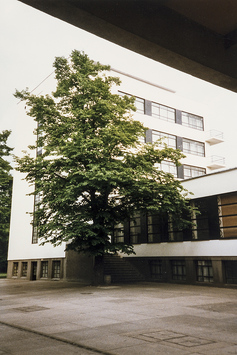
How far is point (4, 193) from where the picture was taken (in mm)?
42781

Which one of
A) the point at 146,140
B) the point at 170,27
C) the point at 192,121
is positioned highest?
the point at 192,121

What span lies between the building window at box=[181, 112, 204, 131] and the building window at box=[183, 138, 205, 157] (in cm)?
213

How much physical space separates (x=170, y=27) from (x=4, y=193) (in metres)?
40.5

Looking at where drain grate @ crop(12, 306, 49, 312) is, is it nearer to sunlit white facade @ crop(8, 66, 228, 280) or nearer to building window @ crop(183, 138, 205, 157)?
sunlit white facade @ crop(8, 66, 228, 280)

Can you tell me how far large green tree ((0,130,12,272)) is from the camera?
40125mm

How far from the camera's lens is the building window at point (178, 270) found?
23078mm

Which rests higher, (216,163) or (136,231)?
(216,163)

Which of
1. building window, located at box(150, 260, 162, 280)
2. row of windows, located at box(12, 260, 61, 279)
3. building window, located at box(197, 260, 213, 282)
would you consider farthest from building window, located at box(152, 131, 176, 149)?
Result: building window, located at box(197, 260, 213, 282)

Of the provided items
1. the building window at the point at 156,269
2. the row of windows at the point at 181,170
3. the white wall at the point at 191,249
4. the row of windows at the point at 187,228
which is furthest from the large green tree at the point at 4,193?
the building window at the point at 156,269

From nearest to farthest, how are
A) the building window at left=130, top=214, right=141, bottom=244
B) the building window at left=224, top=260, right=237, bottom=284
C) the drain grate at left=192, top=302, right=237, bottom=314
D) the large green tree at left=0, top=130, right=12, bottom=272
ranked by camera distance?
1. the drain grate at left=192, top=302, right=237, bottom=314
2. the building window at left=224, top=260, right=237, bottom=284
3. the building window at left=130, top=214, right=141, bottom=244
4. the large green tree at left=0, top=130, right=12, bottom=272

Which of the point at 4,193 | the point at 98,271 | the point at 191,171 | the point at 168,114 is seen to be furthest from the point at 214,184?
the point at 4,193

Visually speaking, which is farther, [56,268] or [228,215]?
[56,268]

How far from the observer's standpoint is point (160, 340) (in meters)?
6.62

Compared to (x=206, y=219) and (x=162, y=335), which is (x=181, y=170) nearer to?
(x=206, y=219)
